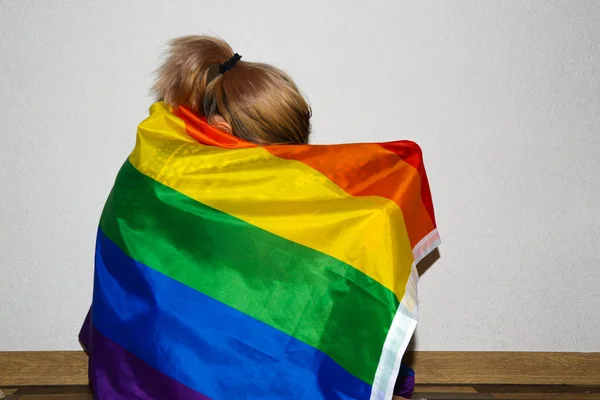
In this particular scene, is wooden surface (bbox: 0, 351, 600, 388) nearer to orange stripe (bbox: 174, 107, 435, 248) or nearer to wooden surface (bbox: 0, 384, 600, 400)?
wooden surface (bbox: 0, 384, 600, 400)

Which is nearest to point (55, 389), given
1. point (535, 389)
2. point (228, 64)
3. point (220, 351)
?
point (220, 351)

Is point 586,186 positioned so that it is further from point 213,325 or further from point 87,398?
point 87,398

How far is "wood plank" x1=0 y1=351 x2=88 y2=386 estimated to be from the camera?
183 cm

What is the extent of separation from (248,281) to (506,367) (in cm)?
109

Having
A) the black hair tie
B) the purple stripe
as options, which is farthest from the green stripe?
the black hair tie

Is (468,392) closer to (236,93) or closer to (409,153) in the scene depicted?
(409,153)

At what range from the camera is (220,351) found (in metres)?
1.12

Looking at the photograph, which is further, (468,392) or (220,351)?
(468,392)

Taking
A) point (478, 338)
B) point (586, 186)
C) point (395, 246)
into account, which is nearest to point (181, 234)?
point (395, 246)

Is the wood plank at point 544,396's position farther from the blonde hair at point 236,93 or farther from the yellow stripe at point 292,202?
the blonde hair at point 236,93

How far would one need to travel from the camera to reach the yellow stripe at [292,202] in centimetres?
118

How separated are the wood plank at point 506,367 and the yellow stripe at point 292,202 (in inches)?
30.5

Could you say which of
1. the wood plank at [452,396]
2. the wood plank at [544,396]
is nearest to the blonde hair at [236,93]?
the wood plank at [452,396]

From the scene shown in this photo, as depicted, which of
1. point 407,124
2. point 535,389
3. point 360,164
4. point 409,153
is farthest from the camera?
point 535,389
